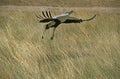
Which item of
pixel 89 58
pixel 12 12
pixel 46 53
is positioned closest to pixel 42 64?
pixel 46 53

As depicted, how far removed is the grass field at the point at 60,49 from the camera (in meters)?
3.24

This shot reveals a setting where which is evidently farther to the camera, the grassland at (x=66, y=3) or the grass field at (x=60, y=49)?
the grassland at (x=66, y=3)

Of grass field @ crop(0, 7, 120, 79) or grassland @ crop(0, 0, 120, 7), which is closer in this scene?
grass field @ crop(0, 7, 120, 79)

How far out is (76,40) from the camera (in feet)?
12.7

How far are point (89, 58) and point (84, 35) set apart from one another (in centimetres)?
57

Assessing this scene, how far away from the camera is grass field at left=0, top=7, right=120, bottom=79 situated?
324 centimetres

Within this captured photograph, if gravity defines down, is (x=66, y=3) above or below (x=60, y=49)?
above

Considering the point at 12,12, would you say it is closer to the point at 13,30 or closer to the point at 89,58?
the point at 13,30

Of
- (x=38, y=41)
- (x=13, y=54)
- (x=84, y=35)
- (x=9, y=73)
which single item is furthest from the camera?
(x=84, y=35)

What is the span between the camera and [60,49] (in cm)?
365

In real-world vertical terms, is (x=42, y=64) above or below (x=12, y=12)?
below

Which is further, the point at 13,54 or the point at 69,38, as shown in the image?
the point at 69,38

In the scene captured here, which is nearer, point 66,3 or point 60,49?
point 60,49

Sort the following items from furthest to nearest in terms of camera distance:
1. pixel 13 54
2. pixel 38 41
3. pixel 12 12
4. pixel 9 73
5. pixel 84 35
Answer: pixel 12 12
pixel 84 35
pixel 38 41
pixel 13 54
pixel 9 73
